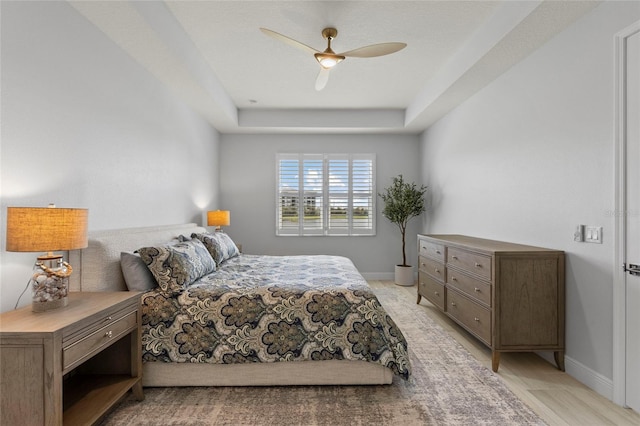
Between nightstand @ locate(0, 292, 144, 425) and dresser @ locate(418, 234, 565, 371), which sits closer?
nightstand @ locate(0, 292, 144, 425)

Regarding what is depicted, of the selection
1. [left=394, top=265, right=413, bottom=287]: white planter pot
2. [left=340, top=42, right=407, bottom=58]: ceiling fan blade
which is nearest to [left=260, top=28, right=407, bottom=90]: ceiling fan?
[left=340, top=42, right=407, bottom=58]: ceiling fan blade

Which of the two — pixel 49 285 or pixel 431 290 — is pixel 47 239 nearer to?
pixel 49 285

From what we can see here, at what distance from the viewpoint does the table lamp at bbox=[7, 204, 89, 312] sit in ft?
5.22

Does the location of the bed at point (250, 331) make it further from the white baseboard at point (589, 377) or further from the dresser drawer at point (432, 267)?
the dresser drawer at point (432, 267)

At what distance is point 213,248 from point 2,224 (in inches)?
70.8

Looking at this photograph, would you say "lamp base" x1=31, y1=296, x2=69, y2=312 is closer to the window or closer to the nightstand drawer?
the nightstand drawer

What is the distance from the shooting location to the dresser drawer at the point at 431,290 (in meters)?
3.57

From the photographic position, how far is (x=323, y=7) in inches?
105

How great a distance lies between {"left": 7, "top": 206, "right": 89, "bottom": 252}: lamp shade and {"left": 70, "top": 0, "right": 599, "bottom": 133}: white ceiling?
150 cm

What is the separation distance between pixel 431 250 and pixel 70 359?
11.3 feet

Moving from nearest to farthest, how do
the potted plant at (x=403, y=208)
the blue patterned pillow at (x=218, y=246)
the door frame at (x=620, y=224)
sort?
the door frame at (x=620, y=224), the blue patterned pillow at (x=218, y=246), the potted plant at (x=403, y=208)

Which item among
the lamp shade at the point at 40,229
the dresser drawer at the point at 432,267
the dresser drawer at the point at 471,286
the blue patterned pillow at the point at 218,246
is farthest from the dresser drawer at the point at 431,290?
the lamp shade at the point at 40,229

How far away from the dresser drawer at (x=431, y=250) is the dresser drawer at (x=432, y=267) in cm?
6

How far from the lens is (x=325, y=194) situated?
5.88 meters
